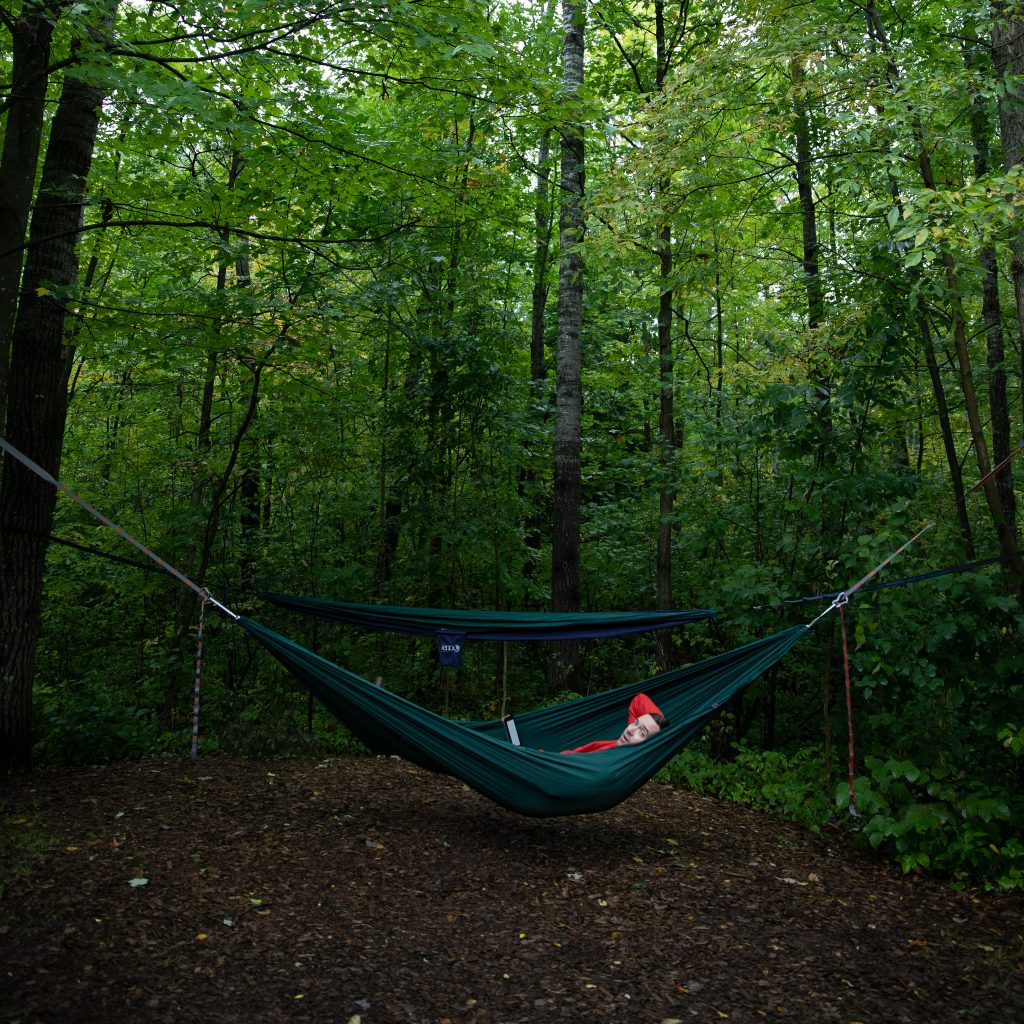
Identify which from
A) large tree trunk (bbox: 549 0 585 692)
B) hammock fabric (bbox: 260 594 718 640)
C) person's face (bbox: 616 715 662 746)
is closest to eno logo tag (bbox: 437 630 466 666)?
hammock fabric (bbox: 260 594 718 640)

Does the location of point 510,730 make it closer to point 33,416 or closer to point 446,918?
point 446,918

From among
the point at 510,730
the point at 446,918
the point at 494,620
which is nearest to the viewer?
the point at 446,918

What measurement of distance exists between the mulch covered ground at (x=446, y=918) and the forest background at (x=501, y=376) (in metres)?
0.47

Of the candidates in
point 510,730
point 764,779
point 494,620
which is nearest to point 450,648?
point 494,620

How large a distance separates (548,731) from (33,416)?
2.59m

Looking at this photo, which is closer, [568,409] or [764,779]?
[764,779]

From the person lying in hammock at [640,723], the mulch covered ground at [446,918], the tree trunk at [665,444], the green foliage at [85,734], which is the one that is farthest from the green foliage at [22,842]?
the tree trunk at [665,444]

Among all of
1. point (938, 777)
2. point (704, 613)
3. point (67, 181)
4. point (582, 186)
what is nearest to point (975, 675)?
point (938, 777)

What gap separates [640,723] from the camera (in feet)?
10.4

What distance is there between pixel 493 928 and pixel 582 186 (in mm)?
4480

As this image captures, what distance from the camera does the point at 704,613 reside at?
10.5ft

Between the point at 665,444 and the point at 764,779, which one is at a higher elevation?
the point at 665,444

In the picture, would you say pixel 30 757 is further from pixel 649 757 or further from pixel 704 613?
pixel 704 613

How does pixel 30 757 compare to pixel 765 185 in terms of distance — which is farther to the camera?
pixel 765 185
